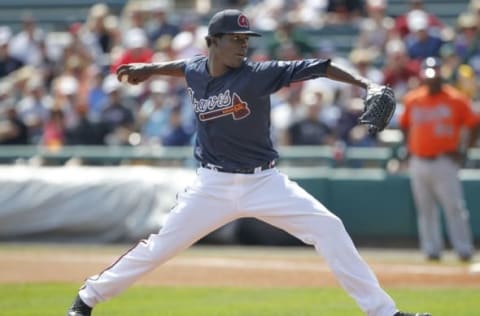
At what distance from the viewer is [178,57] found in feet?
58.1

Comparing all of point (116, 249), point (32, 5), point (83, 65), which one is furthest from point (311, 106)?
point (32, 5)

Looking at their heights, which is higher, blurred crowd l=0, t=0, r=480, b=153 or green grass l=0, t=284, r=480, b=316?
blurred crowd l=0, t=0, r=480, b=153

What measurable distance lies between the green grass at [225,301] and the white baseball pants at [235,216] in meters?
1.49

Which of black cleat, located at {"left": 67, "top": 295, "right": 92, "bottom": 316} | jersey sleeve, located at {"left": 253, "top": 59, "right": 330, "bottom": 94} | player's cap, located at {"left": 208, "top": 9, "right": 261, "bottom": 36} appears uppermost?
player's cap, located at {"left": 208, "top": 9, "right": 261, "bottom": 36}

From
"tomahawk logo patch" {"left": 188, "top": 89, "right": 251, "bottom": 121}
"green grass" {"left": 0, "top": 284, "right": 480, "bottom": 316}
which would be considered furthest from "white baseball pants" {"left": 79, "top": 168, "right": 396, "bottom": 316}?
"green grass" {"left": 0, "top": 284, "right": 480, "bottom": 316}

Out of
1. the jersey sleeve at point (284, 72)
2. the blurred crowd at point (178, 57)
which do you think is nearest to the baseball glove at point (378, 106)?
the jersey sleeve at point (284, 72)

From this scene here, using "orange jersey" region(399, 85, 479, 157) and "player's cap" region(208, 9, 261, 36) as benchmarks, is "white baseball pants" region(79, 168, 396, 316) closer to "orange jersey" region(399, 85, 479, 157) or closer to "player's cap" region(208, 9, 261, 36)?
"player's cap" region(208, 9, 261, 36)

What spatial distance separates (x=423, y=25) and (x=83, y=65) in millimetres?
5460

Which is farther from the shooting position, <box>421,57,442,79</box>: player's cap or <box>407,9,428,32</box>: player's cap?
<box>407,9,428,32</box>: player's cap

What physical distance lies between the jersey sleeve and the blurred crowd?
7947 mm

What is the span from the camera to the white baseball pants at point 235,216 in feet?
24.3

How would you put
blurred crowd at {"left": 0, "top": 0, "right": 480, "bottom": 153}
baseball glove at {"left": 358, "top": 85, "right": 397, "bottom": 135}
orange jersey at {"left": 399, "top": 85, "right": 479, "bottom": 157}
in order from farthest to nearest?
blurred crowd at {"left": 0, "top": 0, "right": 480, "bottom": 153}, orange jersey at {"left": 399, "top": 85, "right": 479, "bottom": 157}, baseball glove at {"left": 358, "top": 85, "right": 397, "bottom": 135}

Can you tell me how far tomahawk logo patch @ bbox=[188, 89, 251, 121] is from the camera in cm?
762

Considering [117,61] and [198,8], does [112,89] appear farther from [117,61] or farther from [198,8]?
[198,8]
